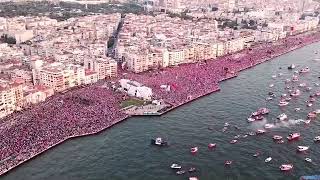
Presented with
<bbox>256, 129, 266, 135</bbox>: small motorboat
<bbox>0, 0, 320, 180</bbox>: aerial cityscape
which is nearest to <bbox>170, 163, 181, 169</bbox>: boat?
<bbox>0, 0, 320, 180</bbox>: aerial cityscape

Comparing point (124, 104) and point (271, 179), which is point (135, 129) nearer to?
point (124, 104)

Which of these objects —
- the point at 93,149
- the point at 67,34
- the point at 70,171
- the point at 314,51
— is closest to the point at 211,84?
the point at 93,149

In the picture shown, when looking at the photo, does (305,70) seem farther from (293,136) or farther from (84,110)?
(84,110)

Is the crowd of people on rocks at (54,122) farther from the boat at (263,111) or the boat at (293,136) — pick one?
the boat at (293,136)

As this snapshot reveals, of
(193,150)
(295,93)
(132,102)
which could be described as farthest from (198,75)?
(193,150)

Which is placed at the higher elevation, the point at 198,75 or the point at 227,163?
the point at 198,75

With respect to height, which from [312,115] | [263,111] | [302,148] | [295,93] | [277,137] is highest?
[295,93]

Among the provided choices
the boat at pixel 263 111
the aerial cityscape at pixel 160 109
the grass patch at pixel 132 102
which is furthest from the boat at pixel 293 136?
the grass patch at pixel 132 102

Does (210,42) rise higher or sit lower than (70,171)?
higher
